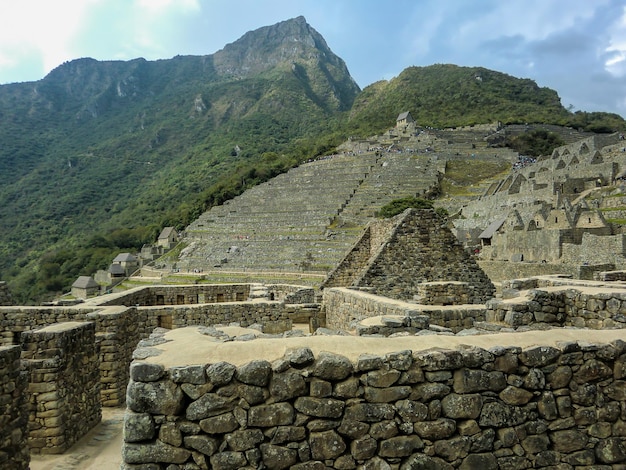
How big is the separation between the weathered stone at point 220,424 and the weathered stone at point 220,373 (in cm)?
22

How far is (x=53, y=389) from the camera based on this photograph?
21.5ft

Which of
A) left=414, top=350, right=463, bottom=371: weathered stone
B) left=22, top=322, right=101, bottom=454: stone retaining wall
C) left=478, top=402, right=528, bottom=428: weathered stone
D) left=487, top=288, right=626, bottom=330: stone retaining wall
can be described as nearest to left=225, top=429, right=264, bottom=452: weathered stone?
left=414, top=350, right=463, bottom=371: weathered stone

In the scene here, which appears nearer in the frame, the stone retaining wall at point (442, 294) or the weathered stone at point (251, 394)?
the weathered stone at point (251, 394)

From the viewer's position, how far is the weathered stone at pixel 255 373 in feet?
9.52

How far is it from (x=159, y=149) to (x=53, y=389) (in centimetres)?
16283

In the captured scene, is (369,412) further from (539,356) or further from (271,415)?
(539,356)

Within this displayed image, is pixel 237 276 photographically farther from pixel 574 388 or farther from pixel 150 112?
A: pixel 150 112

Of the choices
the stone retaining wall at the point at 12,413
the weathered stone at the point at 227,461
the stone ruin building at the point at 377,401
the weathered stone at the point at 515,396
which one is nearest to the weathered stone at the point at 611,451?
the stone ruin building at the point at 377,401

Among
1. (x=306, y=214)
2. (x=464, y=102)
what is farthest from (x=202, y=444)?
(x=464, y=102)

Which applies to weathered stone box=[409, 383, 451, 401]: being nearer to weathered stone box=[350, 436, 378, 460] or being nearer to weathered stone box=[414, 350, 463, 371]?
weathered stone box=[414, 350, 463, 371]

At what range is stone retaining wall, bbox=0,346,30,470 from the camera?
5389mm

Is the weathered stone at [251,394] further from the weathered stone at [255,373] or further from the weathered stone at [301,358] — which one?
the weathered stone at [301,358]

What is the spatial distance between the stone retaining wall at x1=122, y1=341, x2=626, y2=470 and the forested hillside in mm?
64494

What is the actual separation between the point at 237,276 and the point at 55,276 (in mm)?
44130
